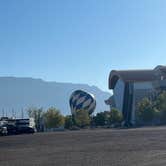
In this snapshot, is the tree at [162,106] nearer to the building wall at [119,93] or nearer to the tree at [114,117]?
the tree at [114,117]

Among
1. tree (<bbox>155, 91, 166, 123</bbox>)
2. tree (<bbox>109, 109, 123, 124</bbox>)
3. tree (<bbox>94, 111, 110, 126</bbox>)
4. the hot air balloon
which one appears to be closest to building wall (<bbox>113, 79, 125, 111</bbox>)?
the hot air balloon

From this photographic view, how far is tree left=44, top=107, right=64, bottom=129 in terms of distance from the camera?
342 feet

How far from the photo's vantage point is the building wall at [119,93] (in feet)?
411

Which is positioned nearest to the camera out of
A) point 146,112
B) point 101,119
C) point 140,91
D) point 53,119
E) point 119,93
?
point 146,112

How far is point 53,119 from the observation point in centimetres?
10488

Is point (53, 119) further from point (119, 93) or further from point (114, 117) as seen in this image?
point (119, 93)

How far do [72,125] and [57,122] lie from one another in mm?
3303

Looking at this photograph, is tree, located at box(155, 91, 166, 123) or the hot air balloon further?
the hot air balloon

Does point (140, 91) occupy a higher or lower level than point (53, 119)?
higher

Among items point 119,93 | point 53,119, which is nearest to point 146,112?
point 53,119

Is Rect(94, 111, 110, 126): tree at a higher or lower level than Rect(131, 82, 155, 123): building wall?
lower

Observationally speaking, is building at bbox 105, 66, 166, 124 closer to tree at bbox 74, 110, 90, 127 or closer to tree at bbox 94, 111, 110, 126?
tree at bbox 94, 111, 110, 126

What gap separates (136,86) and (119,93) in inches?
359

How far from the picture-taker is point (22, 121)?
218 ft
